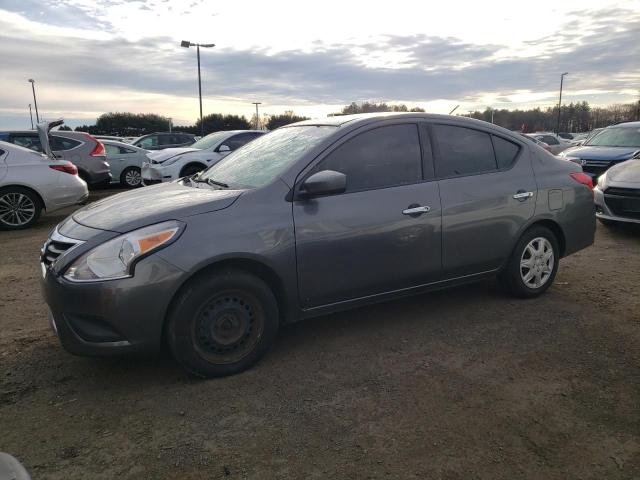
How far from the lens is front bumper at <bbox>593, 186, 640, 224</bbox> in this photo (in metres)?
7.14

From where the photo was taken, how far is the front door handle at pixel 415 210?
12.6 ft

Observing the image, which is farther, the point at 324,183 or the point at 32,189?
the point at 32,189

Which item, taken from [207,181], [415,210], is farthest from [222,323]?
[415,210]

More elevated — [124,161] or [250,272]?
[124,161]

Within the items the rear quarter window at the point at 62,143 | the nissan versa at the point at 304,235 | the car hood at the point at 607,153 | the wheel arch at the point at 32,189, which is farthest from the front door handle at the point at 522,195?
the rear quarter window at the point at 62,143

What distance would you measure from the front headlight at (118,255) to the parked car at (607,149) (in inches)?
355

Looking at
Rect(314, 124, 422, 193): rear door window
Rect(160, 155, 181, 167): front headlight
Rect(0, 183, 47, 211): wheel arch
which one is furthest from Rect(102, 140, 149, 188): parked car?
Rect(314, 124, 422, 193): rear door window

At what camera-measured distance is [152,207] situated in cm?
341

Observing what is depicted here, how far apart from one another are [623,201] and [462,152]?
14.0ft

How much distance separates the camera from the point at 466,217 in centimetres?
414

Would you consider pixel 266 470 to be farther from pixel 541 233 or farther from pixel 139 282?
pixel 541 233

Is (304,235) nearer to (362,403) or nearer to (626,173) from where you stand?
(362,403)

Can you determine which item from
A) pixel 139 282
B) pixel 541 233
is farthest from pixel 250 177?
pixel 541 233

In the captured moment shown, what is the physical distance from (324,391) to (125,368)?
1394 mm
